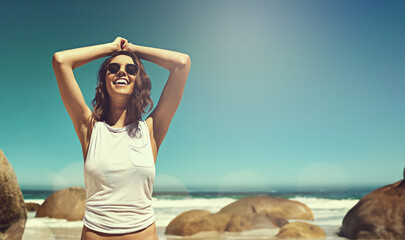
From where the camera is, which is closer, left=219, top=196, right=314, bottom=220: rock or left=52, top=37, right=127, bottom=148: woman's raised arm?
left=52, top=37, right=127, bottom=148: woman's raised arm

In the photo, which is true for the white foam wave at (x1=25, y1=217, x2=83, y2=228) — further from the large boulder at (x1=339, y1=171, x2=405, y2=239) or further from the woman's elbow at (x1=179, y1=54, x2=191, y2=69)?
the woman's elbow at (x1=179, y1=54, x2=191, y2=69)

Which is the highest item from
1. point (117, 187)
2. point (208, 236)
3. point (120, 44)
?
point (120, 44)

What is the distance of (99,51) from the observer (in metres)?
1.31

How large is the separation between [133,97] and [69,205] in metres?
6.75

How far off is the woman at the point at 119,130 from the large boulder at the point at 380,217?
14.9 feet

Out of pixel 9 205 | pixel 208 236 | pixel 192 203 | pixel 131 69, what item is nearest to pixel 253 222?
pixel 208 236

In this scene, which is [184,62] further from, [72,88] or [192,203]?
[192,203]

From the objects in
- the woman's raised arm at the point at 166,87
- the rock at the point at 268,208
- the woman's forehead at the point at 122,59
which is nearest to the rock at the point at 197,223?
the rock at the point at 268,208

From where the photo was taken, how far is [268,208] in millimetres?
6707

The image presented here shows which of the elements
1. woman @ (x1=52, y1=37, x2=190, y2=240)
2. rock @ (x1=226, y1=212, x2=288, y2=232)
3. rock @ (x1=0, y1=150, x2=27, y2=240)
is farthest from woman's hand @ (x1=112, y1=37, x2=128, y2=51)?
rock @ (x1=226, y1=212, x2=288, y2=232)

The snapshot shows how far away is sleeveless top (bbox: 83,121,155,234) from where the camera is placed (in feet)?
3.63

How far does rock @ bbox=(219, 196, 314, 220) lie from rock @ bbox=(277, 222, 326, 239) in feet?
3.64

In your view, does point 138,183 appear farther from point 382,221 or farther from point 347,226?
point 347,226

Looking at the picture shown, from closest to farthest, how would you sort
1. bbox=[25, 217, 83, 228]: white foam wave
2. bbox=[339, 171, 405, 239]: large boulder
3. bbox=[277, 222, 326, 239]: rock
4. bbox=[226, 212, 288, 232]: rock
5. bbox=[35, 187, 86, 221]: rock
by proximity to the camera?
bbox=[339, 171, 405, 239]: large boulder < bbox=[277, 222, 326, 239]: rock < bbox=[226, 212, 288, 232]: rock < bbox=[25, 217, 83, 228]: white foam wave < bbox=[35, 187, 86, 221]: rock
